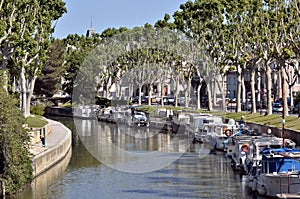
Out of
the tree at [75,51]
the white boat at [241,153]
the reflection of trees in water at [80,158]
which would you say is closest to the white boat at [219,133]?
the white boat at [241,153]

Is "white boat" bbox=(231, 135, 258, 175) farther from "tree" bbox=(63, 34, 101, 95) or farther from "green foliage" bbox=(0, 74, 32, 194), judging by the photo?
"tree" bbox=(63, 34, 101, 95)

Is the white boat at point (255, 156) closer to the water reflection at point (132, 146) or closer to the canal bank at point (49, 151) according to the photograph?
the water reflection at point (132, 146)

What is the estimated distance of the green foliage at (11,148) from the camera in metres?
36.8

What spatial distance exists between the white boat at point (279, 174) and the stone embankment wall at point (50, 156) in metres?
14.2

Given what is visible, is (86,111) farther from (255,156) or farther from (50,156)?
(255,156)

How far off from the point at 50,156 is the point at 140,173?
6.49 m

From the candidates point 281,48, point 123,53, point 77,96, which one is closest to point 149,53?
point 123,53

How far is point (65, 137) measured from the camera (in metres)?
62.0

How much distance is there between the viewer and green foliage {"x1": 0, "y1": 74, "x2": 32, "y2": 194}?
121 ft

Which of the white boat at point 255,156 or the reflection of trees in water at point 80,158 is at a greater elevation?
the white boat at point 255,156

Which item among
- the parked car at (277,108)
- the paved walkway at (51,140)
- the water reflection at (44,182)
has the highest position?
the parked car at (277,108)

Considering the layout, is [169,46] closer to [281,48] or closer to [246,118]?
[246,118]

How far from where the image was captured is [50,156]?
49.4 m

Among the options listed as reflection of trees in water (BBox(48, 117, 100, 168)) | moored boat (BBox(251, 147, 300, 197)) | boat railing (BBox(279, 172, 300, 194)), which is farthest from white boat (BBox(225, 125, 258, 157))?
boat railing (BBox(279, 172, 300, 194))
